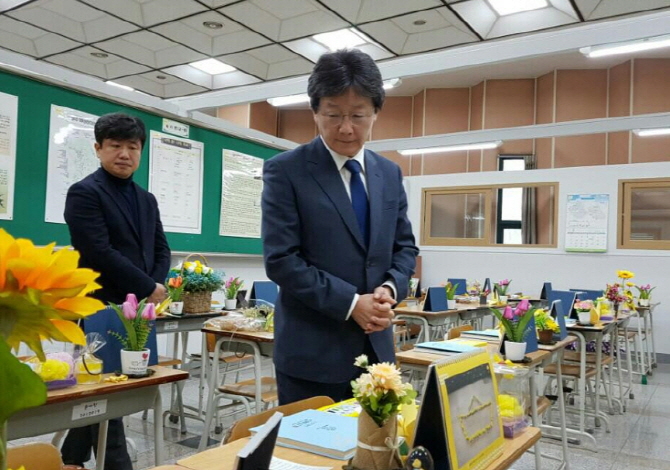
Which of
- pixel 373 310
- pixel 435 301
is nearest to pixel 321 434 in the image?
pixel 373 310

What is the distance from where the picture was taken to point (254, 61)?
27.5 feet

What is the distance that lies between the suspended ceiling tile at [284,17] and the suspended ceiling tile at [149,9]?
16.9 inches

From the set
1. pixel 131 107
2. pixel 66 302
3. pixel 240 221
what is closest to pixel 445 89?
pixel 240 221

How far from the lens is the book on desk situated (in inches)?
42.1

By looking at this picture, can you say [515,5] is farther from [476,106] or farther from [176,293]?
[176,293]

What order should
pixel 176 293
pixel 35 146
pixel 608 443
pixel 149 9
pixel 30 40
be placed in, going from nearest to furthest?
pixel 176 293, pixel 608 443, pixel 35 146, pixel 149 9, pixel 30 40

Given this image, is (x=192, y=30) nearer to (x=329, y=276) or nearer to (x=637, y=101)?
(x=329, y=276)

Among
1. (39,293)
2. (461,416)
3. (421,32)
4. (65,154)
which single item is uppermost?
(421,32)

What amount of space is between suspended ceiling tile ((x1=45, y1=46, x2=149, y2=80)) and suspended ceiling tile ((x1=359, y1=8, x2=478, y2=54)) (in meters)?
3.83

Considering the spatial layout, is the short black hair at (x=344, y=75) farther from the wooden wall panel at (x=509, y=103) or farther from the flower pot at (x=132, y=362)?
the wooden wall panel at (x=509, y=103)

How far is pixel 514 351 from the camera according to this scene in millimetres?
2568

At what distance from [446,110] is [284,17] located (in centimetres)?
558

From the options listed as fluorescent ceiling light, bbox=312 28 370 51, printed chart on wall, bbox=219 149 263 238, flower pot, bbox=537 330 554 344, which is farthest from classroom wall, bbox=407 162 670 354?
flower pot, bbox=537 330 554 344

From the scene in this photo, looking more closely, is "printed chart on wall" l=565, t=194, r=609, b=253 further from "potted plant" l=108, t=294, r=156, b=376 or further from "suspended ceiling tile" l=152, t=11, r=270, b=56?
"potted plant" l=108, t=294, r=156, b=376
